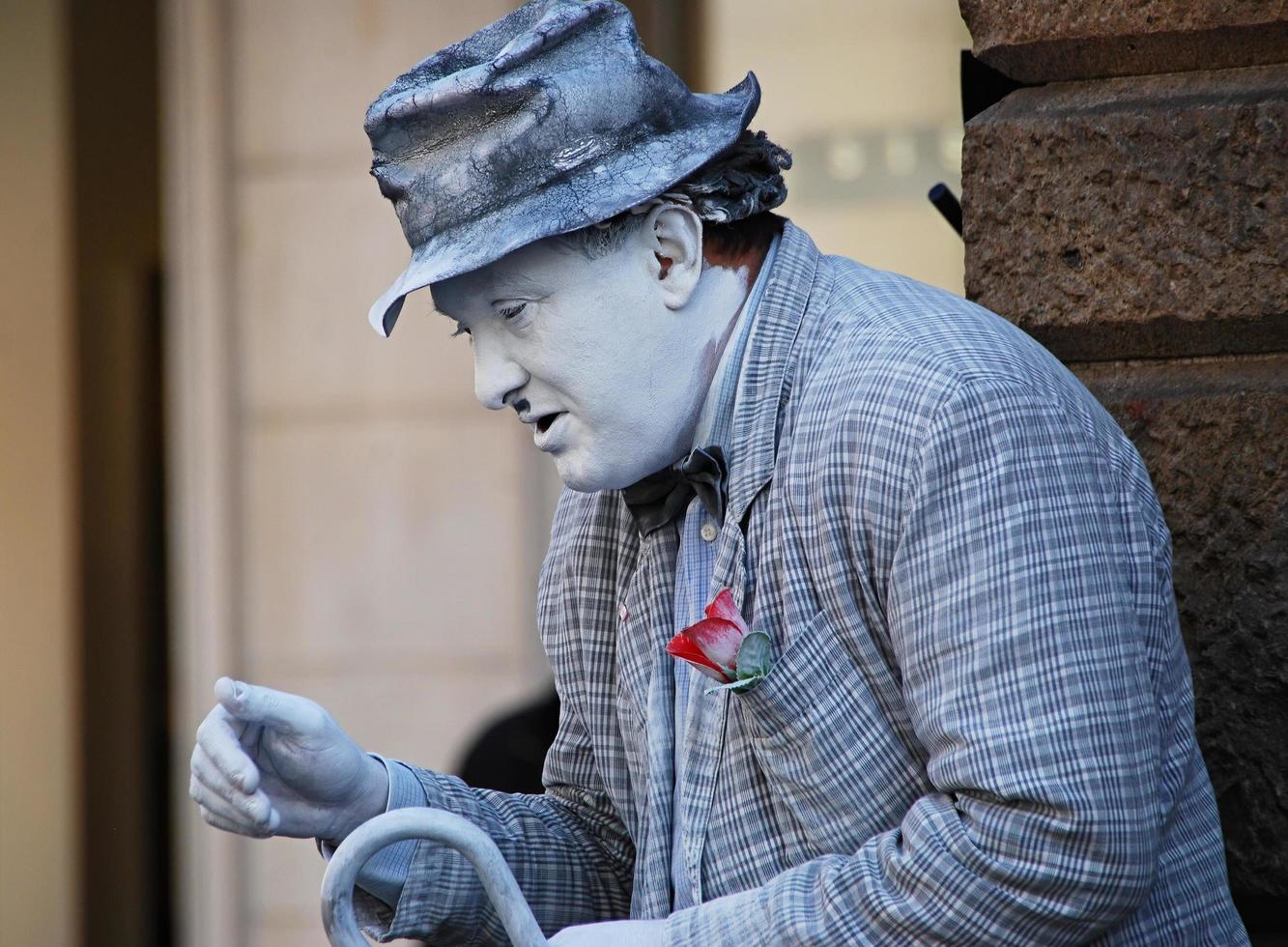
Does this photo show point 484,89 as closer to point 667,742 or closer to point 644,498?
point 644,498

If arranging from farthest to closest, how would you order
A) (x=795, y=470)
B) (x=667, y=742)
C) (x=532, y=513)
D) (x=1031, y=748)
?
(x=532, y=513) < (x=667, y=742) < (x=795, y=470) < (x=1031, y=748)

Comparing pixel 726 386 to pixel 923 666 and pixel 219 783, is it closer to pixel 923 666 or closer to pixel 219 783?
pixel 923 666

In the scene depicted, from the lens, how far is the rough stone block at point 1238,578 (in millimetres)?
2260

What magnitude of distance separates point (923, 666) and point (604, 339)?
19.4 inches

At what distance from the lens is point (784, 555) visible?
1726 mm

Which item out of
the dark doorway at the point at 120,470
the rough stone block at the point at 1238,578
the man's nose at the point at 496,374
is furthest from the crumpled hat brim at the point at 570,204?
the dark doorway at the point at 120,470

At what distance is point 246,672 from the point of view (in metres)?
4.74

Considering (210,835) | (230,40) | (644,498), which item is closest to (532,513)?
(210,835)

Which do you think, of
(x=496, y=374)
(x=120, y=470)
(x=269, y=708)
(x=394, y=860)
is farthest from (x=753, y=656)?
(x=120, y=470)

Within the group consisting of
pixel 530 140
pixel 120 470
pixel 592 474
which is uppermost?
pixel 530 140

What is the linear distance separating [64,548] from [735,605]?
347cm

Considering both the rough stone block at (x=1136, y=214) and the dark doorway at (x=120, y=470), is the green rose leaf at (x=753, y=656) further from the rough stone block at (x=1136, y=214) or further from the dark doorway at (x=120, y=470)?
the dark doorway at (x=120, y=470)

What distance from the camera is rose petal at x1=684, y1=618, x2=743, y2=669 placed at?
1699 mm

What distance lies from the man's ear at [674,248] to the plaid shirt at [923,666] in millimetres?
90
